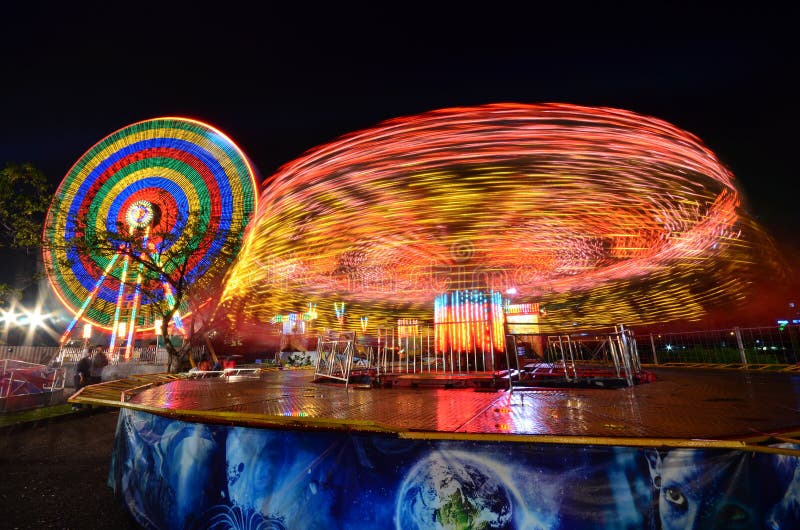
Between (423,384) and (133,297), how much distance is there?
25.7 metres

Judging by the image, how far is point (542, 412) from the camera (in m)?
3.80

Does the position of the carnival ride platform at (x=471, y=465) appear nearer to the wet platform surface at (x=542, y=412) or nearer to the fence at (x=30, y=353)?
the wet platform surface at (x=542, y=412)

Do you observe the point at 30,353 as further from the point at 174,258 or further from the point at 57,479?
the point at 57,479

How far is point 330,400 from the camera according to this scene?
4.99 m

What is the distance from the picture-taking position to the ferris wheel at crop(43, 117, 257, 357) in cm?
2194

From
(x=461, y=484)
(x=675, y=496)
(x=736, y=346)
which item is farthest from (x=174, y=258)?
(x=736, y=346)

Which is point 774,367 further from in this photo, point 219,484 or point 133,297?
point 133,297

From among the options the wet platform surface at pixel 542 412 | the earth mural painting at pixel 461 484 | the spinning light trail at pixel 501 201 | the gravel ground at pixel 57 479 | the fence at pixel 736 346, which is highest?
the spinning light trail at pixel 501 201

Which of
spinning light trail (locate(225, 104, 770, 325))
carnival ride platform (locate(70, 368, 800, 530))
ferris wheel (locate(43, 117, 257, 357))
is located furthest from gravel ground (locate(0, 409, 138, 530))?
ferris wheel (locate(43, 117, 257, 357))

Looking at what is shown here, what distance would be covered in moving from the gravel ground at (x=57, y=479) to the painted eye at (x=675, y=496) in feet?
17.5

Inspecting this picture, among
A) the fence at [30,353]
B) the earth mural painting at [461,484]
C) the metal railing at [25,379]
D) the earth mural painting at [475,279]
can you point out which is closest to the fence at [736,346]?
the earth mural painting at [475,279]

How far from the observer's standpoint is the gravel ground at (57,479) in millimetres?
4641

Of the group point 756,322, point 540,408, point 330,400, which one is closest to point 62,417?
point 330,400

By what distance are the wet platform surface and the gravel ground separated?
134cm
